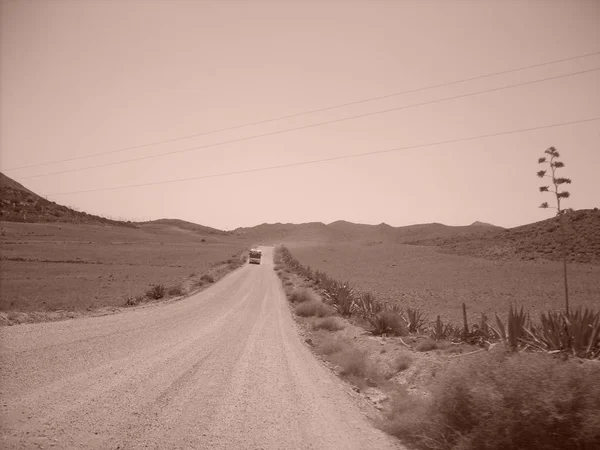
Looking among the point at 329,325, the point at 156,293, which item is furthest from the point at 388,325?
the point at 156,293

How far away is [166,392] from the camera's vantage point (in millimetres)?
8672

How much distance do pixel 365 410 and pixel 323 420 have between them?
1.26 meters

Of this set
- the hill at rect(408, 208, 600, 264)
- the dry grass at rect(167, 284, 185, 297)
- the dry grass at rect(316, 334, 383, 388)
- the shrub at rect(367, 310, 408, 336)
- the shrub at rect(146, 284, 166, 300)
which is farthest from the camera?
the hill at rect(408, 208, 600, 264)

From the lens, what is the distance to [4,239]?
69.3 m

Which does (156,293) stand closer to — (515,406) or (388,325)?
(388,325)

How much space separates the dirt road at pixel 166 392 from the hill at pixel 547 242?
56866 mm

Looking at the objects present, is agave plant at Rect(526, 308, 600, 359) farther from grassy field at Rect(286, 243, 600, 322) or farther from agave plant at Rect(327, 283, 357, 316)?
agave plant at Rect(327, 283, 357, 316)

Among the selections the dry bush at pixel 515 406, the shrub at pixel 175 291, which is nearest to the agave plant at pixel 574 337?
the dry bush at pixel 515 406

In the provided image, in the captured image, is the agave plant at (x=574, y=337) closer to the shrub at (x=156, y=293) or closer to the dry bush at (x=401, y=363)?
the dry bush at (x=401, y=363)

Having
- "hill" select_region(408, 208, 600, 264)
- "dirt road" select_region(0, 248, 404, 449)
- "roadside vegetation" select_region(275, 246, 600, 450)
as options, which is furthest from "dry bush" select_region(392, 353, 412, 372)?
"hill" select_region(408, 208, 600, 264)

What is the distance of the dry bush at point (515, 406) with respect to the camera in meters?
4.95

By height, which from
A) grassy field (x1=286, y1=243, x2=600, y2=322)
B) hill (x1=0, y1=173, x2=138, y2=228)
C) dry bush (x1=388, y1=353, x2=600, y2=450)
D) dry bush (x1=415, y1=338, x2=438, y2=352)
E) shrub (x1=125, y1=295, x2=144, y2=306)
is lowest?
grassy field (x1=286, y1=243, x2=600, y2=322)

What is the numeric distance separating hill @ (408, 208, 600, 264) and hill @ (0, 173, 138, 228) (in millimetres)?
101003

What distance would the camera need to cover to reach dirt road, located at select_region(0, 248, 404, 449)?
659 cm
